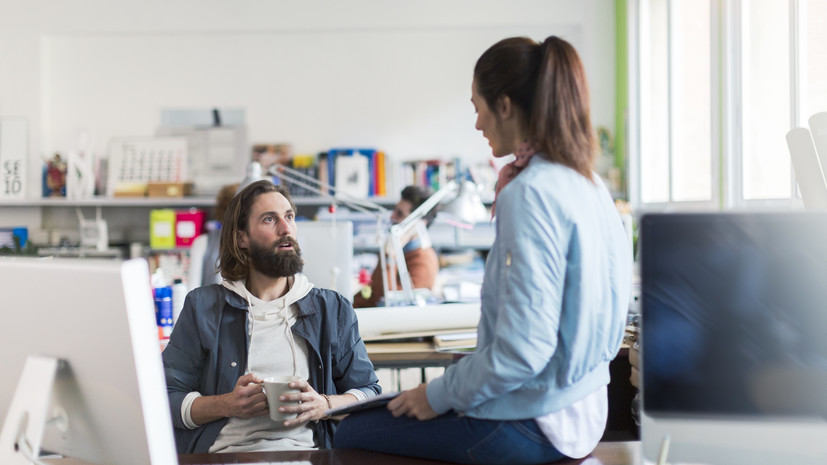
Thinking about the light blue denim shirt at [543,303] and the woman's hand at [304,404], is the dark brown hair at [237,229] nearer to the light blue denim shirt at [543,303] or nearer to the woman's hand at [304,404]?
the woman's hand at [304,404]

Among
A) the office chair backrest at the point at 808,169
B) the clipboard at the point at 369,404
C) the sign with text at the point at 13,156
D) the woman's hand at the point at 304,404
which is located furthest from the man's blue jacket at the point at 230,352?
the sign with text at the point at 13,156

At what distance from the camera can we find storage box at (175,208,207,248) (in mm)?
5812

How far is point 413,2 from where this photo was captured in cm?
591

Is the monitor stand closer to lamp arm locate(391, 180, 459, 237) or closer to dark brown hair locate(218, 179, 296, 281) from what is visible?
dark brown hair locate(218, 179, 296, 281)

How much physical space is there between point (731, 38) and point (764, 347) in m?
3.41

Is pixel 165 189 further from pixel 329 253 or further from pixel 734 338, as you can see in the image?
pixel 734 338

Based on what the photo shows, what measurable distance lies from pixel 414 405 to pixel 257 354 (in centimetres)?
78

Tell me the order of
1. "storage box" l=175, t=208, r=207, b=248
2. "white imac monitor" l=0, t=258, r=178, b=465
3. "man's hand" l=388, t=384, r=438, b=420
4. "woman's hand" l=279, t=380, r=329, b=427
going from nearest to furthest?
"white imac monitor" l=0, t=258, r=178, b=465, "man's hand" l=388, t=384, r=438, b=420, "woman's hand" l=279, t=380, r=329, b=427, "storage box" l=175, t=208, r=207, b=248

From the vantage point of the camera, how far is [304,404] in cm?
164

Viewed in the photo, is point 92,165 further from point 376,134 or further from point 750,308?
point 750,308

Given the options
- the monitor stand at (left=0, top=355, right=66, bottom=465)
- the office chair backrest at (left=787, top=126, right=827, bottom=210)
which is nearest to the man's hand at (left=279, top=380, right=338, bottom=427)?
the monitor stand at (left=0, top=355, right=66, bottom=465)

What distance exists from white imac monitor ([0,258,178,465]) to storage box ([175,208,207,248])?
4905mm

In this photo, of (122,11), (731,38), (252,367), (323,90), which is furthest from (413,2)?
(252,367)

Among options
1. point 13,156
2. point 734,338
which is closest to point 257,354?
point 734,338
